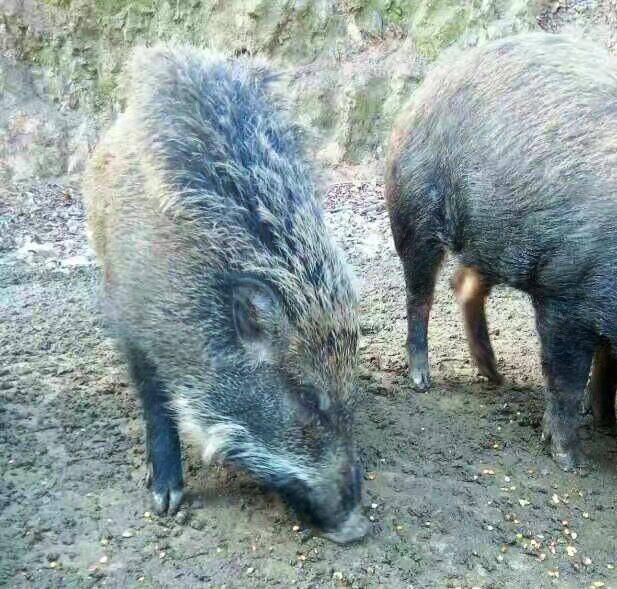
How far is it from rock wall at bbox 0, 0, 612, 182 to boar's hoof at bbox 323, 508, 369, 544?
4852 mm

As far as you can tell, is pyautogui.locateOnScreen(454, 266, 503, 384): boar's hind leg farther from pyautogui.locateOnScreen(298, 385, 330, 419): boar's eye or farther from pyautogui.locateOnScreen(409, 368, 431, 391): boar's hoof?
pyautogui.locateOnScreen(298, 385, 330, 419): boar's eye

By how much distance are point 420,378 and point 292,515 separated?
1503mm

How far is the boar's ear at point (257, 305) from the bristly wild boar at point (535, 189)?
4.72ft

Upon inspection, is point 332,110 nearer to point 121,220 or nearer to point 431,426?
point 431,426

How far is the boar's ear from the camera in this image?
2.78 metres

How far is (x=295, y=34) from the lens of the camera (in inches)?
296

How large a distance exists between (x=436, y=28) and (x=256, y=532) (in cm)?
562

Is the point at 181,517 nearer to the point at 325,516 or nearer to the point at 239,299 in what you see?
the point at 325,516

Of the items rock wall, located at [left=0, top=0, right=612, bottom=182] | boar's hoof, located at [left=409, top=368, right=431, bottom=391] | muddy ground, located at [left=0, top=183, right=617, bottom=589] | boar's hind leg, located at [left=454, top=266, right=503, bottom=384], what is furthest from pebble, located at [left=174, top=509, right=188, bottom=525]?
rock wall, located at [left=0, top=0, right=612, bottom=182]

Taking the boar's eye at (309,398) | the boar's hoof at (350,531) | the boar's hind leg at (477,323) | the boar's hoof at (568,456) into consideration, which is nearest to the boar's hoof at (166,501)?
the boar's hoof at (350,531)

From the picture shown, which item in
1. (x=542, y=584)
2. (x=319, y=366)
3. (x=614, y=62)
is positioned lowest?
(x=542, y=584)

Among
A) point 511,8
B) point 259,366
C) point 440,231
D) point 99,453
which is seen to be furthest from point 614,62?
point 511,8

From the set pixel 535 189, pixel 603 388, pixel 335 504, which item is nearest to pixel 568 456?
pixel 603 388

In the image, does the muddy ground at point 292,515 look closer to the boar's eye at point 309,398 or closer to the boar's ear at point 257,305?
the boar's eye at point 309,398
